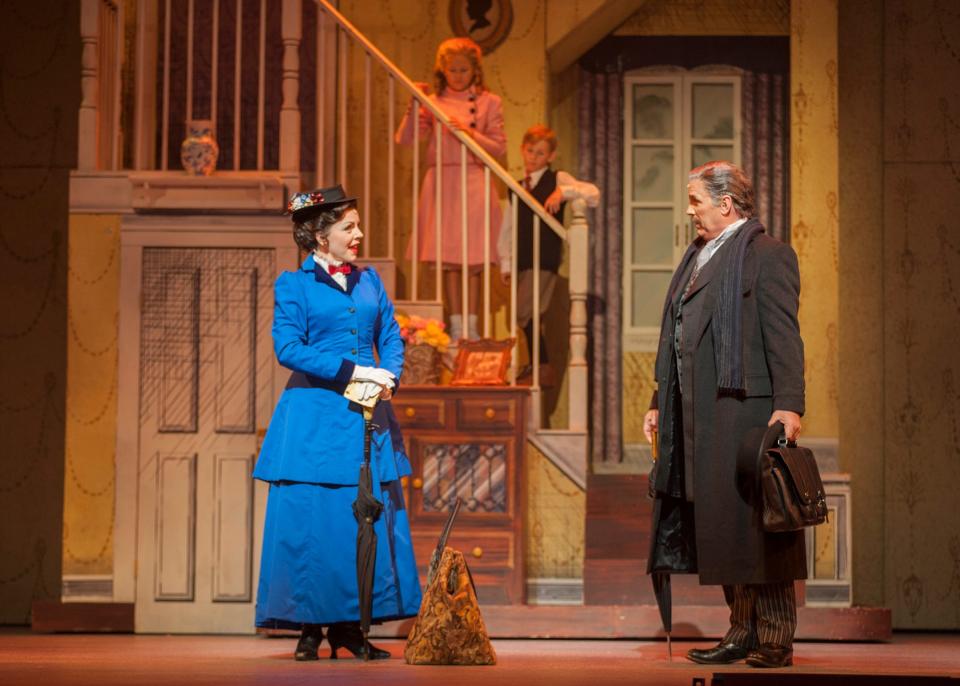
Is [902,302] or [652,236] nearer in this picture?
[902,302]

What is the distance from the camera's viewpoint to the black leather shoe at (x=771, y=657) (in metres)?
4.34

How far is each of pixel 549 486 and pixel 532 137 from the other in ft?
6.48

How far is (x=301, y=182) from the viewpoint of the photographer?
6.40 m

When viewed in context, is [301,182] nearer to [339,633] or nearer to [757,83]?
[339,633]

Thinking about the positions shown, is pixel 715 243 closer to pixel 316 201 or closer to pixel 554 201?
pixel 316 201

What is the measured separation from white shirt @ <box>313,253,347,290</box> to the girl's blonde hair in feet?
8.62

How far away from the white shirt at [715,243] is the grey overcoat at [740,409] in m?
0.03

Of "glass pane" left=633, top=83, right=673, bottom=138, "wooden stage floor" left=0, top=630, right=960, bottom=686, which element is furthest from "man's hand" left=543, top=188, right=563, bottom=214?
"wooden stage floor" left=0, top=630, right=960, bottom=686

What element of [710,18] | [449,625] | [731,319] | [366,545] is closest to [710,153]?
[710,18]

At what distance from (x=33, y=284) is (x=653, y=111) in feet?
11.2

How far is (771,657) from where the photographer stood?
4.34 metres

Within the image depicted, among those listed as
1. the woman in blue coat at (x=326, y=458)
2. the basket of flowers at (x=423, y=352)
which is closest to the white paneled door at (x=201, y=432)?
the basket of flowers at (x=423, y=352)

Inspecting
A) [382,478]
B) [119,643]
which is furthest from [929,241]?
[119,643]

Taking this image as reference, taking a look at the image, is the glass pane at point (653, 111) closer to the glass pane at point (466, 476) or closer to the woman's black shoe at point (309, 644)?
the glass pane at point (466, 476)
